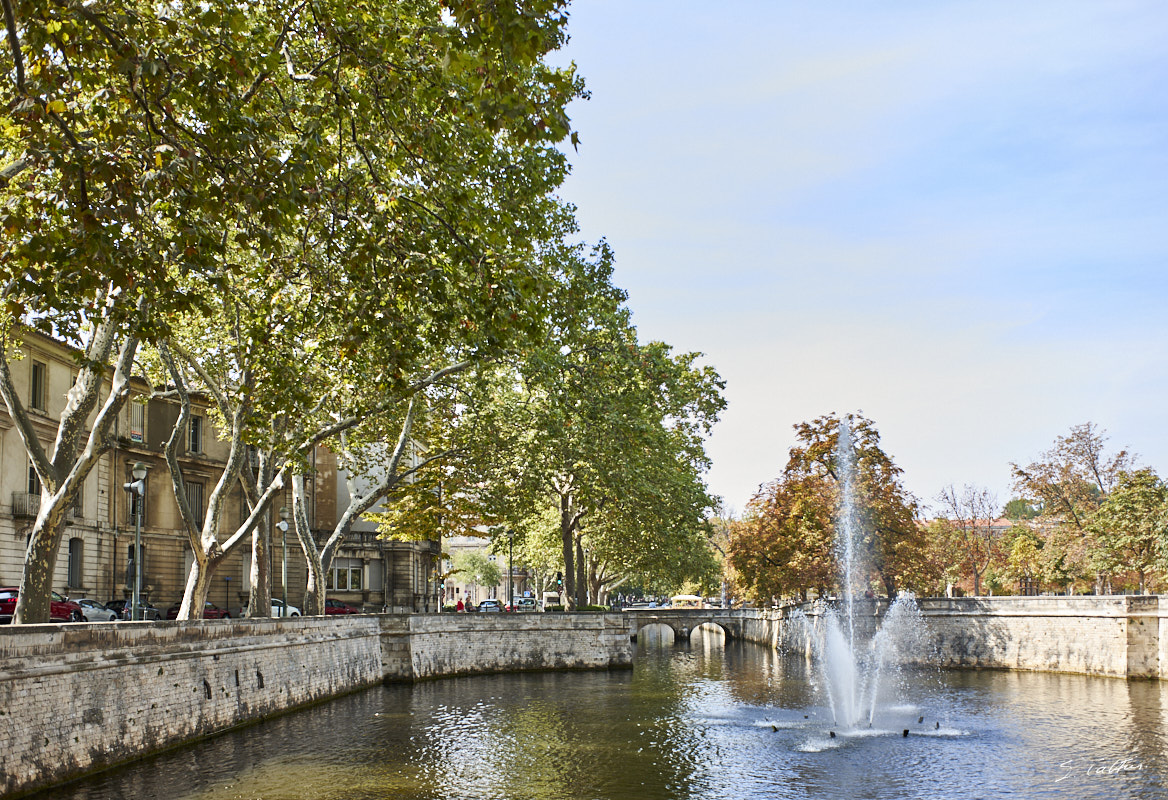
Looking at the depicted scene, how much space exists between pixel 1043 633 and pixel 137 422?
38290 mm

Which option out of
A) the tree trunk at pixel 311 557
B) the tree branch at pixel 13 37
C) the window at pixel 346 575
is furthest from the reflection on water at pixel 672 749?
the window at pixel 346 575

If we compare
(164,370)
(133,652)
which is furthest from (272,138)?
(164,370)

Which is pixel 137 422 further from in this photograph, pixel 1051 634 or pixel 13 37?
pixel 13 37

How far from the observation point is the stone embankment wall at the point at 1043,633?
34.2 metres

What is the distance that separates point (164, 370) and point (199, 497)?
24.5 m

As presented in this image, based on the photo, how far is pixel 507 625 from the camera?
3916 centimetres

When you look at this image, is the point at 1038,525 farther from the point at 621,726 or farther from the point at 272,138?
the point at 272,138

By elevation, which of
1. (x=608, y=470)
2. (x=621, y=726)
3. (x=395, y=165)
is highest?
(x=395, y=165)

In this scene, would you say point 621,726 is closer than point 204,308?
No

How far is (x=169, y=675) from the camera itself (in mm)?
19562

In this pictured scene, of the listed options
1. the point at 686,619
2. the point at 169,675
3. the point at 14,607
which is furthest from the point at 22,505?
the point at 686,619

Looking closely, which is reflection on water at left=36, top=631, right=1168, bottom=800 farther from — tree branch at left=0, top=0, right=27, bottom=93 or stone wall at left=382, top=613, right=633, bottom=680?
tree branch at left=0, top=0, right=27, bottom=93

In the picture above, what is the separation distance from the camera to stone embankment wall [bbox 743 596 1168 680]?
3419cm
